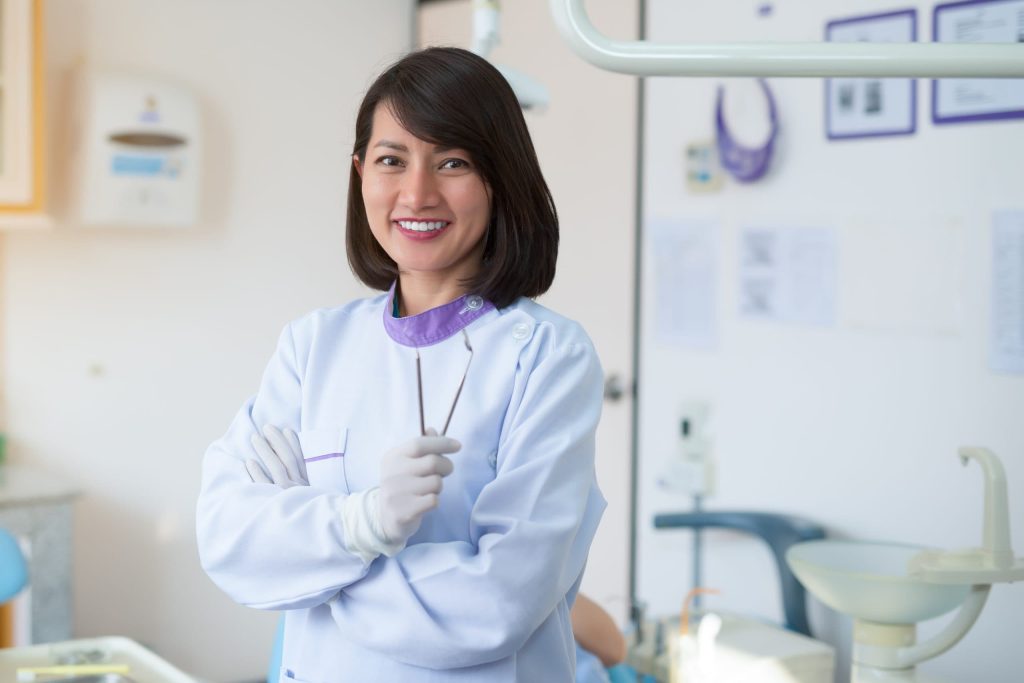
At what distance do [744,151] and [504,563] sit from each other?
5.98 ft

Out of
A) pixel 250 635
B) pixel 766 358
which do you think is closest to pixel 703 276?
pixel 766 358

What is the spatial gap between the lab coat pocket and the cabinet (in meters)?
1.77

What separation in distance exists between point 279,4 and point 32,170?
106 centimetres

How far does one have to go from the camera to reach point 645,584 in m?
2.98

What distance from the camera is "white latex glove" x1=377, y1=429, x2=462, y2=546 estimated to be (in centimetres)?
96

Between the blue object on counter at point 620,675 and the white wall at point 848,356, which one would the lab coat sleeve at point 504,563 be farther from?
the white wall at point 848,356

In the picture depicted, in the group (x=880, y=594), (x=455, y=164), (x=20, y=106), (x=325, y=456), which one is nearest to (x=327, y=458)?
(x=325, y=456)

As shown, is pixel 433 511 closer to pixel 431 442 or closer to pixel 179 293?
pixel 431 442

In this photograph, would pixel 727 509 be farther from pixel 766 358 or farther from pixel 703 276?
pixel 703 276

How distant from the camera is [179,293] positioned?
3262mm

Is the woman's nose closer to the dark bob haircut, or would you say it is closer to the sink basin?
the dark bob haircut

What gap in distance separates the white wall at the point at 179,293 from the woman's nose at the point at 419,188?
219 cm

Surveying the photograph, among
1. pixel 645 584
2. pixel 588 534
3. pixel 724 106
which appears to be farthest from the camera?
pixel 645 584

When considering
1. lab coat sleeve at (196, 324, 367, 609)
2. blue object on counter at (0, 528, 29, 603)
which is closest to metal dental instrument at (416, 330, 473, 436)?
lab coat sleeve at (196, 324, 367, 609)
